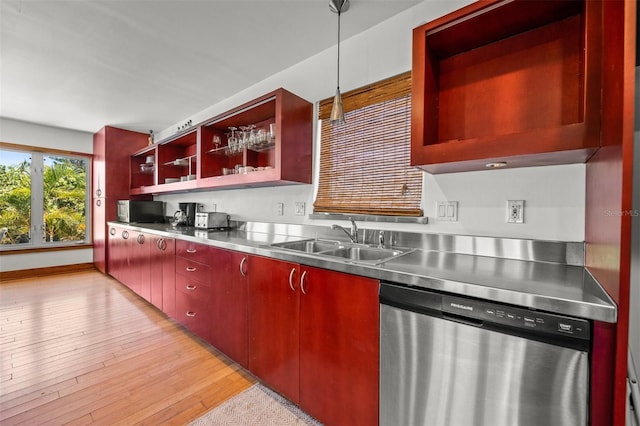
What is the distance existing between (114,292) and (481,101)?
4424mm

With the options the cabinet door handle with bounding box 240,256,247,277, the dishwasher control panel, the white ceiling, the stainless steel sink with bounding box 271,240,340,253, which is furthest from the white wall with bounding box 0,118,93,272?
the dishwasher control panel

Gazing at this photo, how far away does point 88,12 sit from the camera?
1.85m

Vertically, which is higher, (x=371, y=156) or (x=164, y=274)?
(x=371, y=156)

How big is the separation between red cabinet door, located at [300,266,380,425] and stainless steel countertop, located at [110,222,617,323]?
85mm

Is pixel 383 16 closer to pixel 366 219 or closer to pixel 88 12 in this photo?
pixel 366 219

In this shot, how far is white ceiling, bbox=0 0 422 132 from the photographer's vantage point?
1818 mm

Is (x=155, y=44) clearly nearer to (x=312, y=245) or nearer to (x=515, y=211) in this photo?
(x=312, y=245)

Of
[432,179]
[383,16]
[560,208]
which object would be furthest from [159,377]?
[383,16]

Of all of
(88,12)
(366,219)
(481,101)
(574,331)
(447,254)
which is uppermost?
(88,12)

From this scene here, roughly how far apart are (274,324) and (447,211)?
1184 mm

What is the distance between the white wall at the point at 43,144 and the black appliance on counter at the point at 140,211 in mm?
1338

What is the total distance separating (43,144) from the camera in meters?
4.41

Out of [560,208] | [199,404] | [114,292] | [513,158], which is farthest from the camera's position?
[114,292]

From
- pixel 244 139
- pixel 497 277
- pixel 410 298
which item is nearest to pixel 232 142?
pixel 244 139
